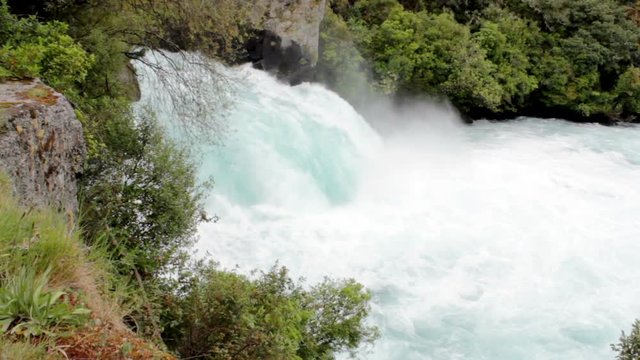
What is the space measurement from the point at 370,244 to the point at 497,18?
15.1 meters

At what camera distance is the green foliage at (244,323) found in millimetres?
5477

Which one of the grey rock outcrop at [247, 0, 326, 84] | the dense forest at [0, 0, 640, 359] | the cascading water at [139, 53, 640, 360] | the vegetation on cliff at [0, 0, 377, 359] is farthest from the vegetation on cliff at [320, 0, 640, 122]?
the vegetation on cliff at [0, 0, 377, 359]

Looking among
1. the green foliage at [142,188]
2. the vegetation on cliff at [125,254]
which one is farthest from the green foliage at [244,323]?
the green foliage at [142,188]

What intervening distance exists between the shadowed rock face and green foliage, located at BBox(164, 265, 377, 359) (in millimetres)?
1626

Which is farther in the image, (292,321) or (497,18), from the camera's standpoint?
(497,18)

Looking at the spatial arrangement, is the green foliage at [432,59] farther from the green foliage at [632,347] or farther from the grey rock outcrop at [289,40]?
the green foliage at [632,347]

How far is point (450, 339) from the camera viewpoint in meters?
10.2

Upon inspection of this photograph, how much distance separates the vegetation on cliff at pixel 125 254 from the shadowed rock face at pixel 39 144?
39cm

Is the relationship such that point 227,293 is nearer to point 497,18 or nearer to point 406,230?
point 406,230

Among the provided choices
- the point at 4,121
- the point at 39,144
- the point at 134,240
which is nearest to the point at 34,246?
the point at 4,121

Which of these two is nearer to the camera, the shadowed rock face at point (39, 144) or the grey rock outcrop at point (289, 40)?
the shadowed rock face at point (39, 144)

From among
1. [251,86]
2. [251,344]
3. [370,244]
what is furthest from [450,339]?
[251,86]

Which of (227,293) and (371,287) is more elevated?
(371,287)

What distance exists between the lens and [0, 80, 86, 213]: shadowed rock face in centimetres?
507
